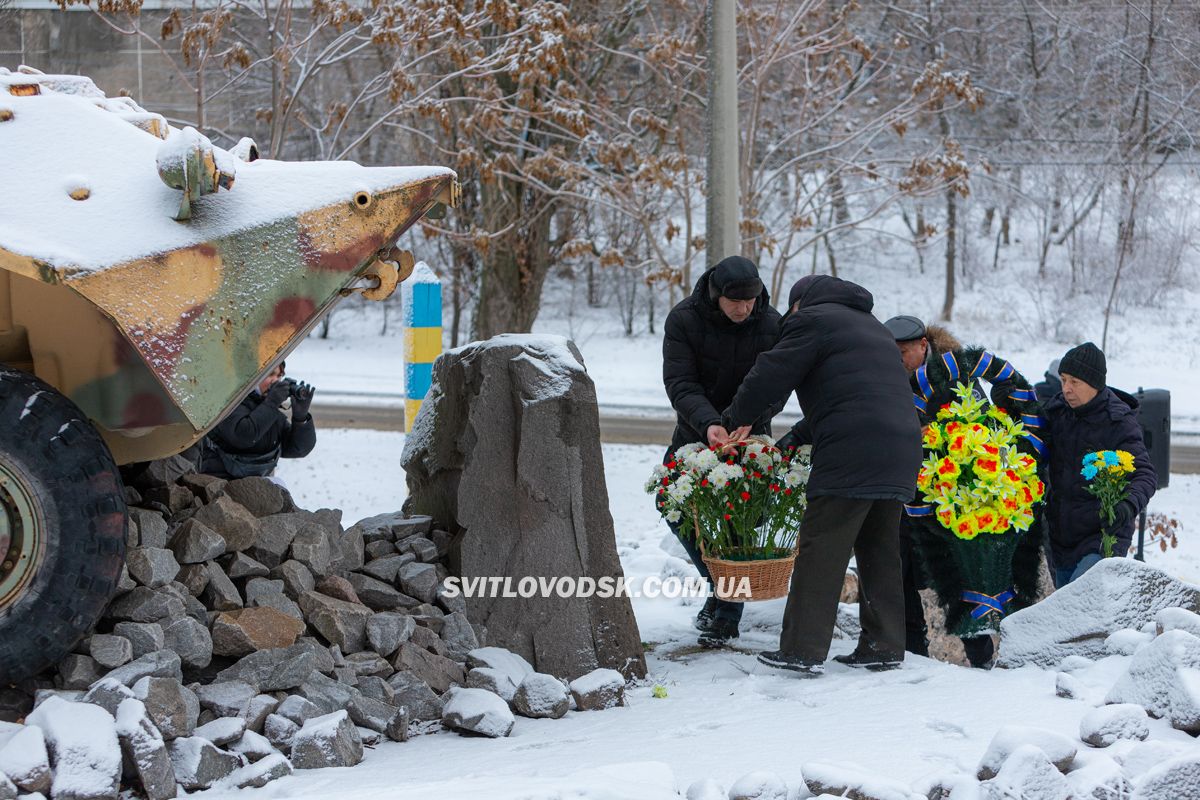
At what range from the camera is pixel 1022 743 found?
3443 mm

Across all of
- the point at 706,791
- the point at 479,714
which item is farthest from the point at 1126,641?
the point at 479,714

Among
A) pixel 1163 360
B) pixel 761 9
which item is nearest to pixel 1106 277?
pixel 1163 360

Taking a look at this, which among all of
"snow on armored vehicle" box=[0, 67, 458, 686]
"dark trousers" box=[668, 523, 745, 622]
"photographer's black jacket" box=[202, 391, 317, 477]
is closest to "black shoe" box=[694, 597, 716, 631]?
"dark trousers" box=[668, 523, 745, 622]

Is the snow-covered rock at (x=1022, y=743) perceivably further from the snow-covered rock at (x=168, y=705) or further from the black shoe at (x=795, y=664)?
the snow-covered rock at (x=168, y=705)

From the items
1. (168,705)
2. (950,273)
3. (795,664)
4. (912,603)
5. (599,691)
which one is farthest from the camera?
(950,273)

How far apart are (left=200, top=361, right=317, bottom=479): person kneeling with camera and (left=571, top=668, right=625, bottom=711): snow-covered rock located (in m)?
1.79

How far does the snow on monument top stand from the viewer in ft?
11.7

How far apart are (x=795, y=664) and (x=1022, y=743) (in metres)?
1.45

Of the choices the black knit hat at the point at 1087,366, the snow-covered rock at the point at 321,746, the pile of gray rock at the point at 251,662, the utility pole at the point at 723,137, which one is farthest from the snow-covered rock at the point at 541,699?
the utility pole at the point at 723,137

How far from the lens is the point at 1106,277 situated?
24188 millimetres

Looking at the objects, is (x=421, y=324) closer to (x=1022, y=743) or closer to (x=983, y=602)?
(x=983, y=602)

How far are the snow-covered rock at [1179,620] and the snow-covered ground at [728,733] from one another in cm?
23

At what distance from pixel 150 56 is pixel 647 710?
13.6m

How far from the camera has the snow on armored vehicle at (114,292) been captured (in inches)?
141
